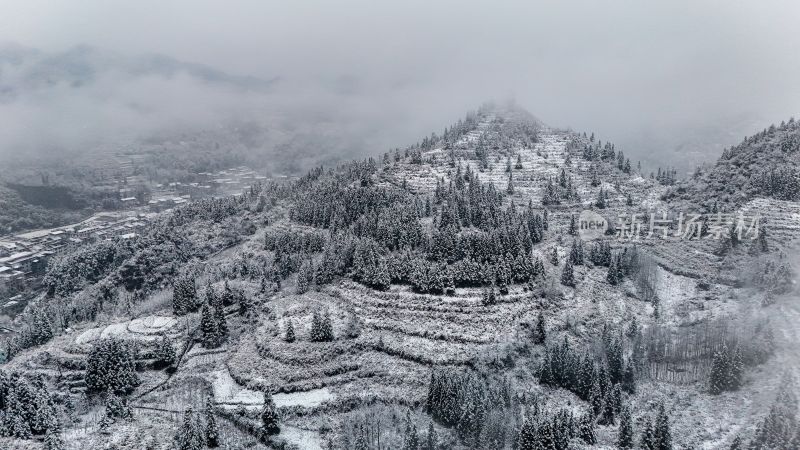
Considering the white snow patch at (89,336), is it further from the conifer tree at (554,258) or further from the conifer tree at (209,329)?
the conifer tree at (554,258)

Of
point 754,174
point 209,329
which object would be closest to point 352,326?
point 209,329

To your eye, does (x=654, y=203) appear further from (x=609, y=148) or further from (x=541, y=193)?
(x=609, y=148)

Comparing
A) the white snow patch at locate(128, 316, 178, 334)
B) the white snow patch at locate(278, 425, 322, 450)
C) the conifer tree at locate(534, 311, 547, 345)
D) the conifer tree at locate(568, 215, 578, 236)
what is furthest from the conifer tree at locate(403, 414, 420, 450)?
the conifer tree at locate(568, 215, 578, 236)

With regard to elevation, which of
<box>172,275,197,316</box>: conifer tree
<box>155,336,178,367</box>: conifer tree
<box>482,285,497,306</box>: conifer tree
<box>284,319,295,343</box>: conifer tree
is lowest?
<box>155,336,178,367</box>: conifer tree

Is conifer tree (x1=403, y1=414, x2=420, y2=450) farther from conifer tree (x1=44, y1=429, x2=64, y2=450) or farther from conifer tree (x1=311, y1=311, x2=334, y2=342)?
conifer tree (x1=44, y1=429, x2=64, y2=450)

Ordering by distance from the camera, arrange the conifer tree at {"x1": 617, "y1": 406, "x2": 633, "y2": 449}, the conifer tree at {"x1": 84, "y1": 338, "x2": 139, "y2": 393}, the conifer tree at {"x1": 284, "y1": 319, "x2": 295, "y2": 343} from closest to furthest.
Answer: the conifer tree at {"x1": 617, "y1": 406, "x2": 633, "y2": 449}, the conifer tree at {"x1": 84, "y1": 338, "x2": 139, "y2": 393}, the conifer tree at {"x1": 284, "y1": 319, "x2": 295, "y2": 343}

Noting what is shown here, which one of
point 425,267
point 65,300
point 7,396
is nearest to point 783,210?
point 425,267

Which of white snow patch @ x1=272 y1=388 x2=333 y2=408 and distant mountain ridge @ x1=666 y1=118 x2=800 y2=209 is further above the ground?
distant mountain ridge @ x1=666 y1=118 x2=800 y2=209

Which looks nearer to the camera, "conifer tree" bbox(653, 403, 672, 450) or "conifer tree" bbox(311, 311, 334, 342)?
"conifer tree" bbox(653, 403, 672, 450)

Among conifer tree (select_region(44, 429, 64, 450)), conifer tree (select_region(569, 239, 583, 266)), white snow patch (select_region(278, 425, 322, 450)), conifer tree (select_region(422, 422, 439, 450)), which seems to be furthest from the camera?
conifer tree (select_region(569, 239, 583, 266))

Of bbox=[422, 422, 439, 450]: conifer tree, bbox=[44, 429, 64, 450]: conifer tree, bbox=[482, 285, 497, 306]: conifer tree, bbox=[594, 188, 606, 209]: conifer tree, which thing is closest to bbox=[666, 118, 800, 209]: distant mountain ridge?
bbox=[594, 188, 606, 209]: conifer tree
